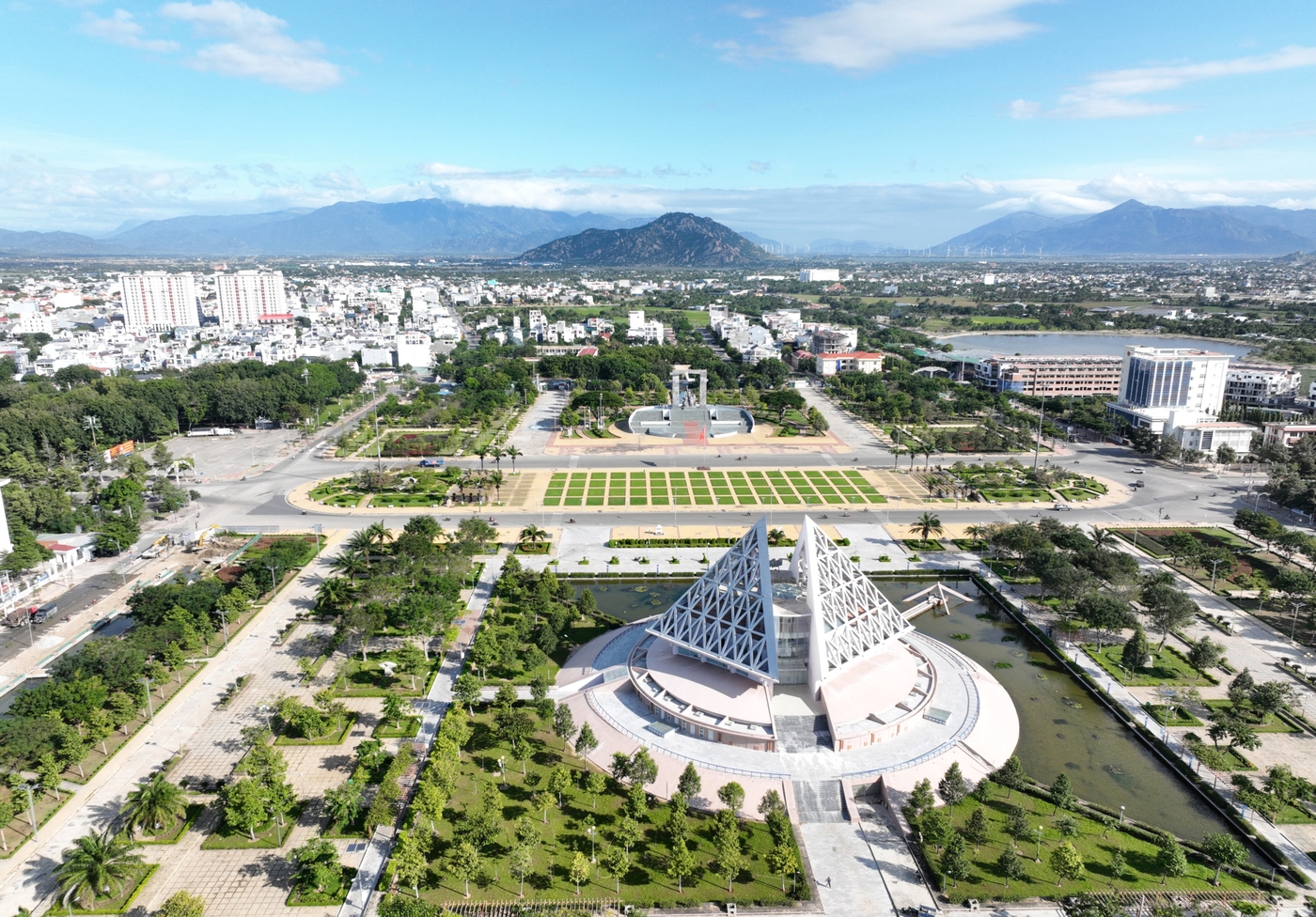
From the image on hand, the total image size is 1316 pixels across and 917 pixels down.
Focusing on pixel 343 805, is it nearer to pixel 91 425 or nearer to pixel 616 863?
pixel 616 863

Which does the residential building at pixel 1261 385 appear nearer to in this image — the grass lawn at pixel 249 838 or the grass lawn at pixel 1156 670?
the grass lawn at pixel 1156 670

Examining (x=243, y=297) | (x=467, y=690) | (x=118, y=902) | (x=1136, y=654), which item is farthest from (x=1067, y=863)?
(x=243, y=297)

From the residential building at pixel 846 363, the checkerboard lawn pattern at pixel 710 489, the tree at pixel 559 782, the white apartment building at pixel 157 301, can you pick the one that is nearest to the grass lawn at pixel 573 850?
the tree at pixel 559 782

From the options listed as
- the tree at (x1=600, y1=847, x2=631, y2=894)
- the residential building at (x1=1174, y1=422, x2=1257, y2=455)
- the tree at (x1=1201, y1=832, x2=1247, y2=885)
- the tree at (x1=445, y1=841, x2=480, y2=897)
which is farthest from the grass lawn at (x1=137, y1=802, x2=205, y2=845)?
the residential building at (x1=1174, y1=422, x2=1257, y2=455)

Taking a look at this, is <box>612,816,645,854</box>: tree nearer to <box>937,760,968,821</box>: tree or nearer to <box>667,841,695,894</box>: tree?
<box>667,841,695,894</box>: tree

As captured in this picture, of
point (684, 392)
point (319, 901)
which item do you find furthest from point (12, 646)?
point (684, 392)

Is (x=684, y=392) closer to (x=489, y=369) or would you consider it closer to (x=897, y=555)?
(x=489, y=369)

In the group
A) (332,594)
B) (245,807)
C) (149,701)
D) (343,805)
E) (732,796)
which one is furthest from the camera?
(332,594)
